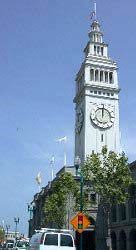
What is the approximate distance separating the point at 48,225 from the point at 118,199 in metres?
48.3

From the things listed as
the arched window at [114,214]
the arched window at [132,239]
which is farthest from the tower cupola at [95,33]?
the arched window at [132,239]

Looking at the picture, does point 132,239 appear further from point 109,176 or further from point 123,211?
point 109,176

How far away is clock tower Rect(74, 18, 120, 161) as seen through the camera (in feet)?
310

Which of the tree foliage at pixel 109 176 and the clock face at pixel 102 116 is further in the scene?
the clock face at pixel 102 116

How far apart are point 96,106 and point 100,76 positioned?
29.0 ft

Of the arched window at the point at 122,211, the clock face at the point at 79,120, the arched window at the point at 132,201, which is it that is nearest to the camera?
the arched window at the point at 132,201

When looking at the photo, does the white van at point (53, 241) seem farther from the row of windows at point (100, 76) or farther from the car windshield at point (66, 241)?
the row of windows at point (100, 76)

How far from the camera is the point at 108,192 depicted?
49.6 metres

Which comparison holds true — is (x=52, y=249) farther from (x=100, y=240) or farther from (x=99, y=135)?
(x=99, y=135)

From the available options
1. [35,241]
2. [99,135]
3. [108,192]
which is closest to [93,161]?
[108,192]

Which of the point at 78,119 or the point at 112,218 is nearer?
the point at 112,218

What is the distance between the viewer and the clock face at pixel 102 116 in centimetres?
9554

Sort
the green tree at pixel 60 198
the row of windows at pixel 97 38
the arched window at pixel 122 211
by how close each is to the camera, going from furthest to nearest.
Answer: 1. the row of windows at pixel 97 38
2. the arched window at pixel 122 211
3. the green tree at pixel 60 198

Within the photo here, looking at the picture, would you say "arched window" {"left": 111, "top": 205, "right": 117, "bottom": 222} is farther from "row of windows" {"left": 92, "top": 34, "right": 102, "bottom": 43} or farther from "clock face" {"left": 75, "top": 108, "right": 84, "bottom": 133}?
"row of windows" {"left": 92, "top": 34, "right": 102, "bottom": 43}
